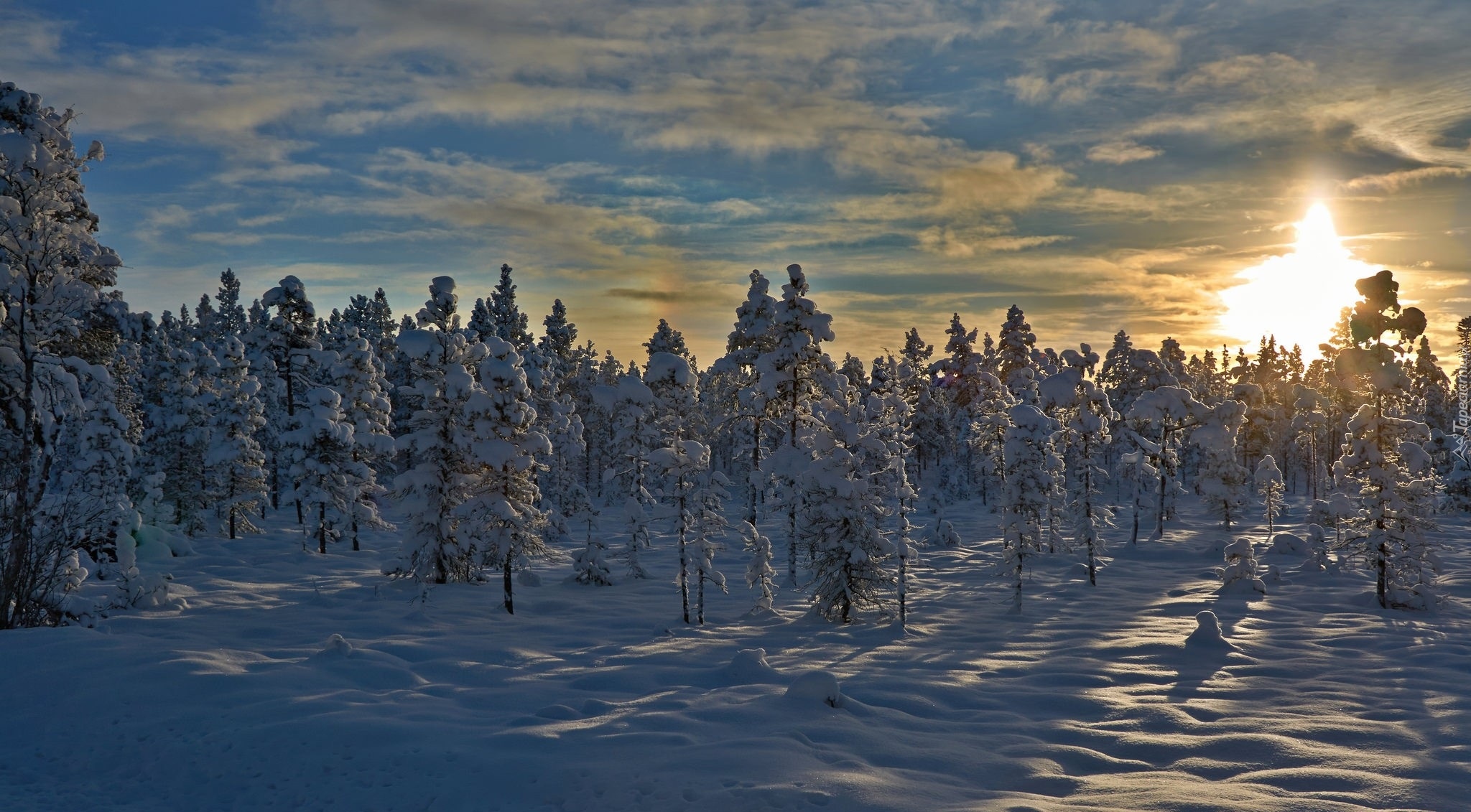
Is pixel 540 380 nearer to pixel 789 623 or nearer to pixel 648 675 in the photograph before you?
pixel 789 623

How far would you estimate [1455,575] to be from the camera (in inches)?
1319

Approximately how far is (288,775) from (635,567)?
22857mm

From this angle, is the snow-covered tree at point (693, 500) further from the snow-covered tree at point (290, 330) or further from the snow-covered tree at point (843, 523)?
the snow-covered tree at point (290, 330)

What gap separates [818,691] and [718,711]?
5.80ft

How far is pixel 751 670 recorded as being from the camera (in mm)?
16094

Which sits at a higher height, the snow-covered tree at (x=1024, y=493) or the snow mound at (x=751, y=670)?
the snow-covered tree at (x=1024, y=493)

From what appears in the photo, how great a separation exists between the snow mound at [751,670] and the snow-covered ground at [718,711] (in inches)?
3.4

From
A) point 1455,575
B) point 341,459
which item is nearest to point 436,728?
point 341,459

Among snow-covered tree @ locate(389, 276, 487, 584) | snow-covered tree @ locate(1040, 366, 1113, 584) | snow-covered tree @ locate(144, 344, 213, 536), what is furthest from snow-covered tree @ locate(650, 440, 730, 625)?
snow-covered tree @ locate(144, 344, 213, 536)

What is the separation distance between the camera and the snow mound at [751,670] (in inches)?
625

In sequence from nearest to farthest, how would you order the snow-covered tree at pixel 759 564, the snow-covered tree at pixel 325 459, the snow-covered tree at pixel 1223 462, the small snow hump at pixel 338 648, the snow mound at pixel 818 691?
the snow mound at pixel 818 691, the small snow hump at pixel 338 648, the snow-covered tree at pixel 759 564, the snow-covered tree at pixel 325 459, the snow-covered tree at pixel 1223 462

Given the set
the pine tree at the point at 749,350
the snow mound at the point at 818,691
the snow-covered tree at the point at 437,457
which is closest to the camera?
the snow mound at the point at 818,691

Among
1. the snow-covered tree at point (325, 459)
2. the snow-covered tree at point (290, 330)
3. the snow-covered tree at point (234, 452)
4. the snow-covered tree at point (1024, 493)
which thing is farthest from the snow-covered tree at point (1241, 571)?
the snow-covered tree at point (234, 452)

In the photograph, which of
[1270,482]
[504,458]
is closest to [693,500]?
[504,458]
